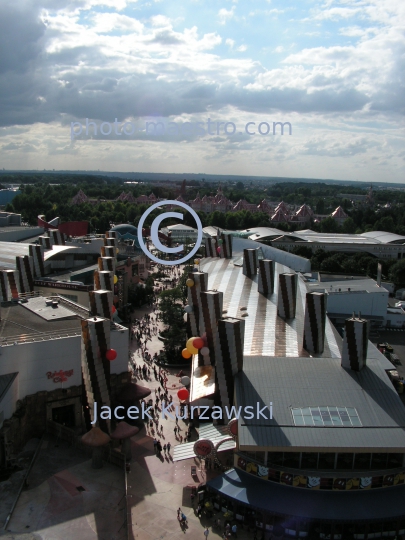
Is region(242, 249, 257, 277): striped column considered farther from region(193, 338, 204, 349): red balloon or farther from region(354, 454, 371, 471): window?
region(354, 454, 371, 471): window

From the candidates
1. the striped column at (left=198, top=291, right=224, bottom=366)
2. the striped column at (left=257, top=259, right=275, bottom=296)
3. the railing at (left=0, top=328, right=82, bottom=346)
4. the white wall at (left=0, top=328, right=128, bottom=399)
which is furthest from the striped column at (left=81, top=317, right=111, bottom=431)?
the striped column at (left=257, top=259, right=275, bottom=296)

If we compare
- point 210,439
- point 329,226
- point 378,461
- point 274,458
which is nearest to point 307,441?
point 274,458

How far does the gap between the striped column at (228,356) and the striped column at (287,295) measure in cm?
972

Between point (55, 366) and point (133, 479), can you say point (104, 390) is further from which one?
point (133, 479)

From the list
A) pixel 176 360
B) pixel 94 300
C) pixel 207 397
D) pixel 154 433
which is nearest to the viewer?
pixel 207 397

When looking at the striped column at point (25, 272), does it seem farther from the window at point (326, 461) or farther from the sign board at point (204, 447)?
the window at point (326, 461)

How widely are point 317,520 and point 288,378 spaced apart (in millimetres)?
5761

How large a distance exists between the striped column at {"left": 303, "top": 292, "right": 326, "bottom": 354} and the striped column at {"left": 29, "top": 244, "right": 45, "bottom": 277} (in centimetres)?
2190

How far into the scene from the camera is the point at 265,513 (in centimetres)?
1734

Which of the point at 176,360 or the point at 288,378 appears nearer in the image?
the point at 288,378

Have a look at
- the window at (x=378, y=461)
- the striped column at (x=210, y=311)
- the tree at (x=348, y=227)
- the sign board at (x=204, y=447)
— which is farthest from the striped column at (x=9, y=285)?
the tree at (x=348, y=227)

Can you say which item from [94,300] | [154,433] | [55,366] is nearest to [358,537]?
[154,433]

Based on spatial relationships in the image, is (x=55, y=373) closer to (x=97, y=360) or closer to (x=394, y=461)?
(x=97, y=360)

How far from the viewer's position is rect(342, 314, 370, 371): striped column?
21750 millimetres
